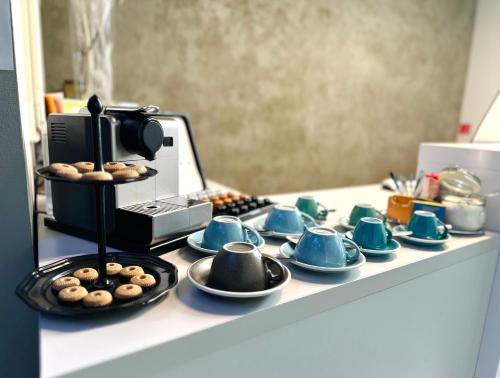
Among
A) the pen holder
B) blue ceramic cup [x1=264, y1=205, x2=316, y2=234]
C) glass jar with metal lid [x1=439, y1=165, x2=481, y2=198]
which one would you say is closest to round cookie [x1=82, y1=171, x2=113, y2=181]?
blue ceramic cup [x1=264, y1=205, x2=316, y2=234]

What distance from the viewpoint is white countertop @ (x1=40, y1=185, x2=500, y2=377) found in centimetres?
43

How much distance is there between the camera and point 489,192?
3.34 ft

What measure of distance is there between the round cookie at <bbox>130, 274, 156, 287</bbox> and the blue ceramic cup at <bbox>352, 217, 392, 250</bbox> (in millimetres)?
428

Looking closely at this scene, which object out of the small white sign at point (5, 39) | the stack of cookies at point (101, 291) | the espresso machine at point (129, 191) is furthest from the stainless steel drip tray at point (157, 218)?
the small white sign at point (5, 39)

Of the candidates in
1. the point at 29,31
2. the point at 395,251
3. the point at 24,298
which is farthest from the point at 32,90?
the point at 395,251

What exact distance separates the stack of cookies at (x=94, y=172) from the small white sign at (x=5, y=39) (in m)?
0.24

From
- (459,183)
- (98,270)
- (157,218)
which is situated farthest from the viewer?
(459,183)

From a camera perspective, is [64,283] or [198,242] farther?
[198,242]

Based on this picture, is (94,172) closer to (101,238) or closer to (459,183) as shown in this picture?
(101,238)

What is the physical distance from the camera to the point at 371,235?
756 millimetres

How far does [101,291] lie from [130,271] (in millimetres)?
78

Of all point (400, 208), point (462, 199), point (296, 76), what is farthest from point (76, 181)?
point (296, 76)

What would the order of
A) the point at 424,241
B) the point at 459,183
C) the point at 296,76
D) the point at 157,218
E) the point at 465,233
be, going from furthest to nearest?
1. the point at 296,76
2. the point at 459,183
3. the point at 465,233
4. the point at 424,241
5. the point at 157,218

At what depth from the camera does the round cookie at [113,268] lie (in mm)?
580
